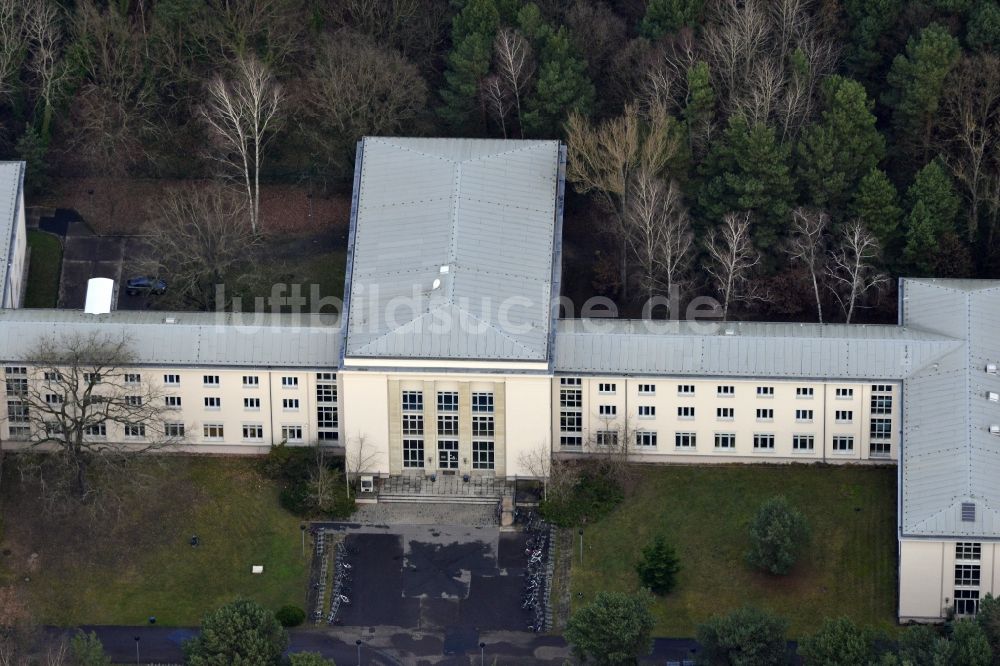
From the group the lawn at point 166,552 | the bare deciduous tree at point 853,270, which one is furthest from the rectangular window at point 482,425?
the bare deciduous tree at point 853,270

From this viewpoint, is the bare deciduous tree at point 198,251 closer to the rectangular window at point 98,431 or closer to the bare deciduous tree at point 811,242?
the rectangular window at point 98,431

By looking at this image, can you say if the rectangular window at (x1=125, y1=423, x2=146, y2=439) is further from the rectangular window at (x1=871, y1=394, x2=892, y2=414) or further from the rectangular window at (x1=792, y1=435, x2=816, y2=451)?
the rectangular window at (x1=871, y1=394, x2=892, y2=414)

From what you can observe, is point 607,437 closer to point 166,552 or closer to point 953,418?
point 953,418

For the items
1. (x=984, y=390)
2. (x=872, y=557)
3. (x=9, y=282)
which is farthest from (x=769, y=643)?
(x=9, y=282)

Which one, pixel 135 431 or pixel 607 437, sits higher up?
pixel 607 437

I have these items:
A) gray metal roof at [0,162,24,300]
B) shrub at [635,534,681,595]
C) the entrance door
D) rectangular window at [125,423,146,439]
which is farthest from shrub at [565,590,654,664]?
gray metal roof at [0,162,24,300]

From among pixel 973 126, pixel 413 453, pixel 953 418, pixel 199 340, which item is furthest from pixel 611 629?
pixel 973 126
